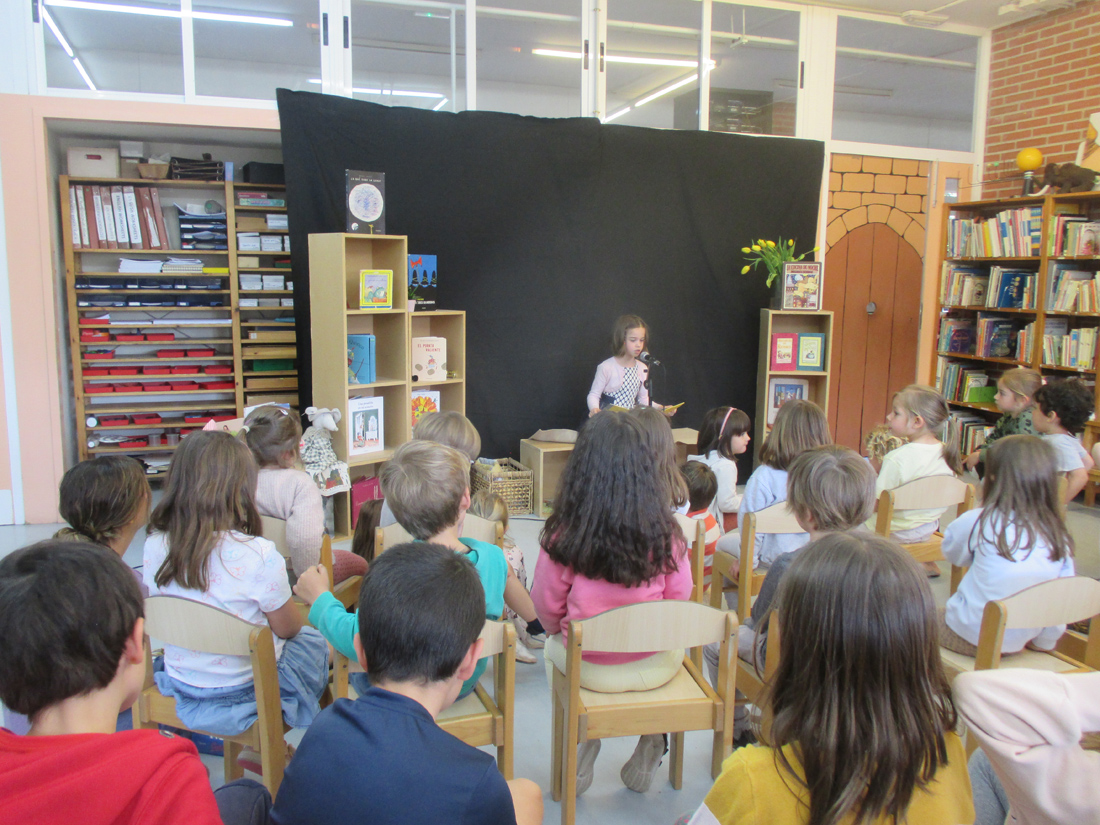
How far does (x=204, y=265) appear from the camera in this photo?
18.6 ft

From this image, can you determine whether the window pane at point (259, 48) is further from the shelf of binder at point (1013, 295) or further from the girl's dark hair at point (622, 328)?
the shelf of binder at point (1013, 295)

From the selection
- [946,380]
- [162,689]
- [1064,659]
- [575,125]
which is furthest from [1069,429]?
[162,689]

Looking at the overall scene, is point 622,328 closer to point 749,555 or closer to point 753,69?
point 753,69

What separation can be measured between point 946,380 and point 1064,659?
14.8 ft

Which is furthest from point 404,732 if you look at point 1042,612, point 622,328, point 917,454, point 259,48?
point 259,48

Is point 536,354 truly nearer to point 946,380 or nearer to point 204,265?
point 204,265

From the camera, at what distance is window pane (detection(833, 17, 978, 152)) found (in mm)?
5965

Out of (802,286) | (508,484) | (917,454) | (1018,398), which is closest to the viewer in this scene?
(917,454)

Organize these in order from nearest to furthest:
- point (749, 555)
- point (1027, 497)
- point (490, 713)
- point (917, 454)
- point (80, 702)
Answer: point (80, 702), point (490, 713), point (1027, 497), point (749, 555), point (917, 454)

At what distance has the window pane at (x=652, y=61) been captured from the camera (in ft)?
17.2

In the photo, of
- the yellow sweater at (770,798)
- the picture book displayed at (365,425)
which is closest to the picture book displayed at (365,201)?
the picture book displayed at (365,425)

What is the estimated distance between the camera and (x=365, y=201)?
13.5ft

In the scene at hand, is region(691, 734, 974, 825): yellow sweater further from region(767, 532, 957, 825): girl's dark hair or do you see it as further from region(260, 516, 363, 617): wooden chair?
region(260, 516, 363, 617): wooden chair

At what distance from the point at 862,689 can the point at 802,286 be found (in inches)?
181
